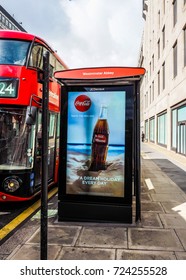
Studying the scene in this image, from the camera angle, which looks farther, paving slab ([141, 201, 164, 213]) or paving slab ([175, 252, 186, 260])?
paving slab ([141, 201, 164, 213])

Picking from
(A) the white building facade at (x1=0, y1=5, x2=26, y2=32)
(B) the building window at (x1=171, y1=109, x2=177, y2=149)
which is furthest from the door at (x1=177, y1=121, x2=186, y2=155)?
(A) the white building facade at (x1=0, y1=5, x2=26, y2=32)

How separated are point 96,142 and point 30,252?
2281 millimetres

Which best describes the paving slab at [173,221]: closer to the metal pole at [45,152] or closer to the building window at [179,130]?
the metal pole at [45,152]

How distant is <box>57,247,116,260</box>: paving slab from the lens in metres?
3.67

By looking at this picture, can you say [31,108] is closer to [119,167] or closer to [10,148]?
[10,148]

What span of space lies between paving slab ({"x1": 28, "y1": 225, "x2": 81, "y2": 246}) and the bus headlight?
1472mm

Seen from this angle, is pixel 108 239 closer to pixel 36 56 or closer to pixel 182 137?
pixel 36 56

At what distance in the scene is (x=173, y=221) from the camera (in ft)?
17.3

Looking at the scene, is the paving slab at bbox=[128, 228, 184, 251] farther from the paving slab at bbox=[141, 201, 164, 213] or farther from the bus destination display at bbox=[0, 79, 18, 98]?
the bus destination display at bbox=[0, 79, 18, 98]

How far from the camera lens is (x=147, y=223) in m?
5.13

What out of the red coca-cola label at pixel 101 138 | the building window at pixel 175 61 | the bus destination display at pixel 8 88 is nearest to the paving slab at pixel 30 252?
the red coca-cola label at pixel 101 138

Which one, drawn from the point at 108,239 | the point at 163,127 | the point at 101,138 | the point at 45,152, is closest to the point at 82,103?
the point at 101,138
